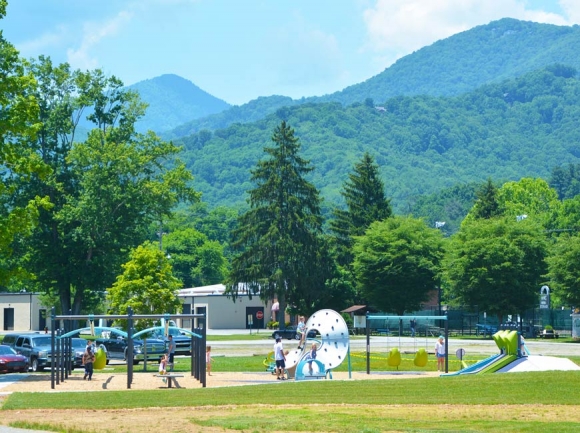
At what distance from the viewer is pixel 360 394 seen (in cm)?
3073

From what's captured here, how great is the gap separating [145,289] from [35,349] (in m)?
7.95

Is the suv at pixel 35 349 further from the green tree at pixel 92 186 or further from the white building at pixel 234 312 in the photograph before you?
the white building at pixel 234 312

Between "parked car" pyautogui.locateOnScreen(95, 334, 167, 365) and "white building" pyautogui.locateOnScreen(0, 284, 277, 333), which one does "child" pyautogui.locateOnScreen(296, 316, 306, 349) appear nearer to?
"parked car" pyautogui.locateOnScreen(95, 334, 167, 365)

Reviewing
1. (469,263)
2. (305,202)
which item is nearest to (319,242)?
(305,202)

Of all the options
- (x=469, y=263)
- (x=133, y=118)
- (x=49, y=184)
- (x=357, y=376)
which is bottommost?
(x=357, y=376)

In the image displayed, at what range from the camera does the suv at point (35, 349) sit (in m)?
47.2

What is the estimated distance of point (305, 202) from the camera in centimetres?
A: 9238

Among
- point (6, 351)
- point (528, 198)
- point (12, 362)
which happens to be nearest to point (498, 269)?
point (6, 351)

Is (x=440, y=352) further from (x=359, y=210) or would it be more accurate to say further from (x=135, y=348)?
(x=359, y=210)

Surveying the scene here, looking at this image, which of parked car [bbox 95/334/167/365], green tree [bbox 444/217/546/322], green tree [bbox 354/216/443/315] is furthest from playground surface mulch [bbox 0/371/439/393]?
green tree [bbox 354/216/443/315]

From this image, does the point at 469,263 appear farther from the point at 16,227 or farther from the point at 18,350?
the point at 16,227

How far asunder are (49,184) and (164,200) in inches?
299

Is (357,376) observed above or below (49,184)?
below

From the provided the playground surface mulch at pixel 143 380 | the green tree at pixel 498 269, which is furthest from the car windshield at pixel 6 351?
the green tree at pixel 498 269
